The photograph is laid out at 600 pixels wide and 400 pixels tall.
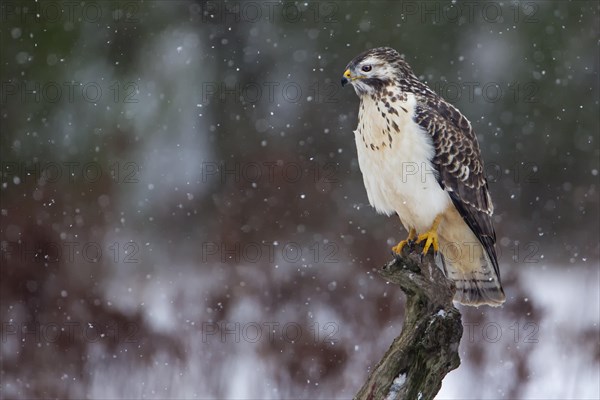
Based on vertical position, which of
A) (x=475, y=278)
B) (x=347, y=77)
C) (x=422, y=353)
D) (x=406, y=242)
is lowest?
(x=422, y=353)

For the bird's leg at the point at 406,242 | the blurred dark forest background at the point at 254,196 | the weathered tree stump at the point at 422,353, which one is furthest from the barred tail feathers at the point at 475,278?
the blurred dark forest background at the point at 254,196

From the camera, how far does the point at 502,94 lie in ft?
42.2

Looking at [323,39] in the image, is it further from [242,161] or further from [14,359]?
[14,359]

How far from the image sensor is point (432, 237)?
5.80 metres

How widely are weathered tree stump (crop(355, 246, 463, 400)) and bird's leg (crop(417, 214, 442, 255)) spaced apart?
66 centimetres

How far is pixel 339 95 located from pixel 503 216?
2.36 metres

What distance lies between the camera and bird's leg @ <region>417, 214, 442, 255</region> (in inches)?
227

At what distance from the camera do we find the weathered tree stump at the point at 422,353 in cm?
480

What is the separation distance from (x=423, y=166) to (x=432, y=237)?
1.32 ft

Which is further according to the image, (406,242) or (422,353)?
(406,242)

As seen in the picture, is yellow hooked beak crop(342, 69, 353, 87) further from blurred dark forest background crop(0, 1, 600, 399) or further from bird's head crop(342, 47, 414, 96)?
blurred dark forest background crop(0, 1, 600, 399)

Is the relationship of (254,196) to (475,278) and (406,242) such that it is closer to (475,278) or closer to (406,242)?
(475,278)

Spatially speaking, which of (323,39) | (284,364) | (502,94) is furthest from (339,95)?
(284,364)

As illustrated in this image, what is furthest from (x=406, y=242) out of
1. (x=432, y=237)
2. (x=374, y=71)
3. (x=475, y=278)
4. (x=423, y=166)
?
(x=374, y=71)
